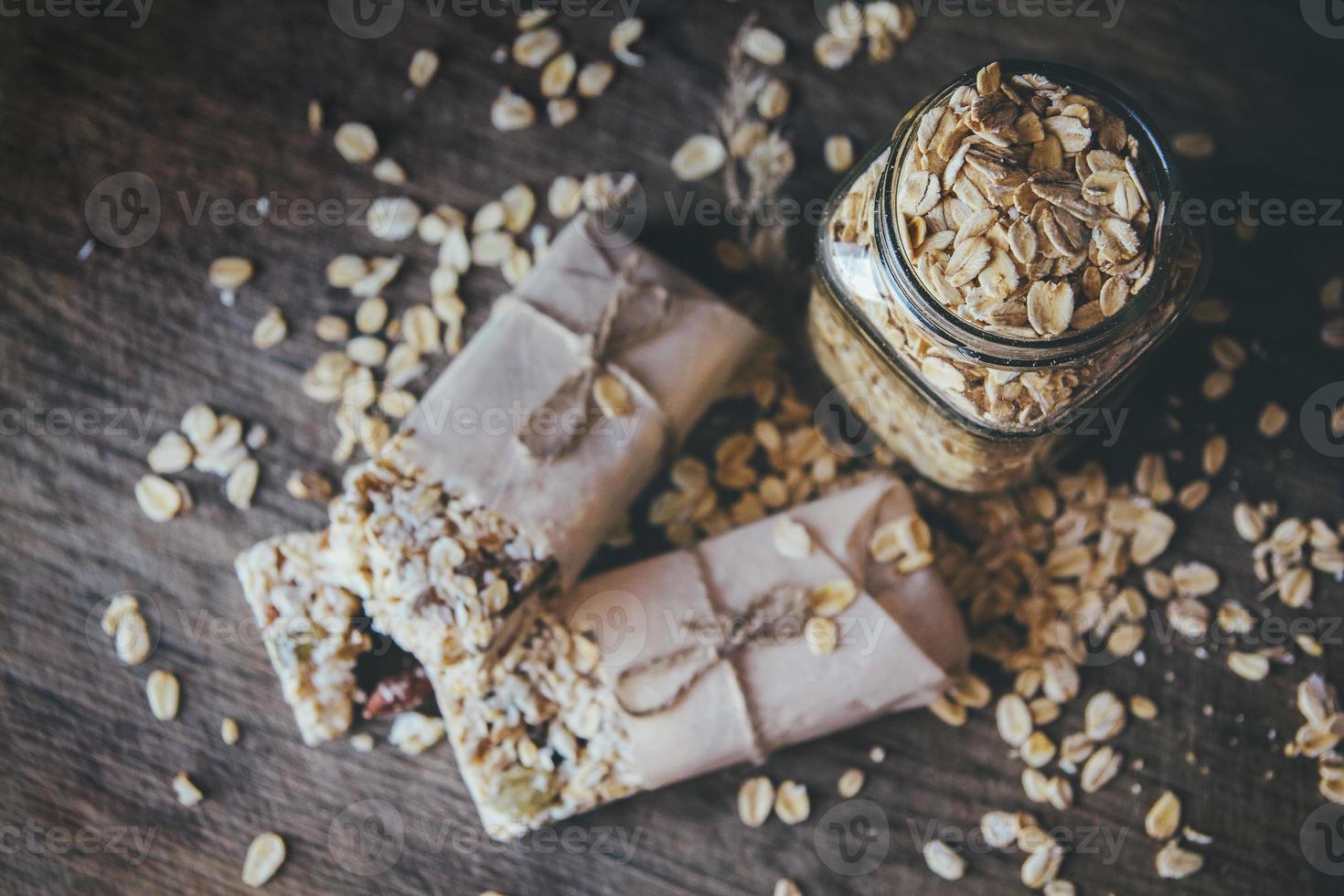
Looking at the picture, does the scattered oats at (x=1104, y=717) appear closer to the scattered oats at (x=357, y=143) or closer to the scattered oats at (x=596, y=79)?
the scattered oats at (x=596, y=79)

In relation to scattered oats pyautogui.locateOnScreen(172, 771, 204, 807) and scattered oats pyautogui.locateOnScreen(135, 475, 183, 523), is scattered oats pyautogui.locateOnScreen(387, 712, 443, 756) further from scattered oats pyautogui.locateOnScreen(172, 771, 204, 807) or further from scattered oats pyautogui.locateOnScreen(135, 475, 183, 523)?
scattered oats pyautogui.locateOnScreen(135, 475, 183, 523)

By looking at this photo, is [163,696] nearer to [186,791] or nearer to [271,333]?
[186,791]

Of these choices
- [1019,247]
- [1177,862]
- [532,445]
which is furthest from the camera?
[1177,862]

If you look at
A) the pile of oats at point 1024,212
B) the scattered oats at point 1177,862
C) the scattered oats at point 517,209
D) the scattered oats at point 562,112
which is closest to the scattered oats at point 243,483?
the scattered oats at point 517,209

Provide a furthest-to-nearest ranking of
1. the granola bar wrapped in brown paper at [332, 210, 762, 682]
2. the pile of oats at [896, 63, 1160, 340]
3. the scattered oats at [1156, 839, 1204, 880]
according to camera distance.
A: the scattered oats at [1156, 839, 1204, 880] < the granola bar wrapped in brown paper at [332, 210, 762, 682] < the pile of oats at [896, 63, 1160, 340]

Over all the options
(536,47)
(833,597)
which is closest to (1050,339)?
(833,597)

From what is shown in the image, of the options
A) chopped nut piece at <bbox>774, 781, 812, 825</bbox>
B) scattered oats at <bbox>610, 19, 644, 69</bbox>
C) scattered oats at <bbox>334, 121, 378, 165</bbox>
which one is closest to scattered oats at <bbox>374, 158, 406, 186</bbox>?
scattered oats at <bbox>334, 121, 378, 165</bbox>
